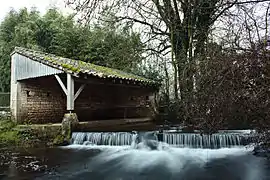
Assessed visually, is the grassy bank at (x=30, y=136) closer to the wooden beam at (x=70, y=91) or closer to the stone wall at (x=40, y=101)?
the wooden beam at (x=70, y=91)

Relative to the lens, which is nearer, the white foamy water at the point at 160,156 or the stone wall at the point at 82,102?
the white foamy water at the point at 160,156

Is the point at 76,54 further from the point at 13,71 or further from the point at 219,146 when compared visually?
the point at 219,146

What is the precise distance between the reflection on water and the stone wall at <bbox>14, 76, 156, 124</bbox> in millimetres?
3201

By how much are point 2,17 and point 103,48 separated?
8.00 metres

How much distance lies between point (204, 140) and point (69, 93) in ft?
14.3

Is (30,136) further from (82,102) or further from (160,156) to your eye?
(82,102)

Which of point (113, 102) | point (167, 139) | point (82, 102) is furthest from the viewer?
point (113, 102)

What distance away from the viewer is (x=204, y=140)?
7379 millimetres

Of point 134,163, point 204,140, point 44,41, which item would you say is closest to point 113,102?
point 44,41

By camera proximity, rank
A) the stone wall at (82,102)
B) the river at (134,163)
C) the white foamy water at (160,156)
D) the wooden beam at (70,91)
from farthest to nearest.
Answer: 1. the stone wall at (82,102)
2. the wooden beam at (70,91)
3. the white foamy water at (160,156)
4. the river at (134,163)

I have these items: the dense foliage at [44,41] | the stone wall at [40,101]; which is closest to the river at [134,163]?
the stone wall at [40,101]

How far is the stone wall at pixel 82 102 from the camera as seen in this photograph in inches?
401

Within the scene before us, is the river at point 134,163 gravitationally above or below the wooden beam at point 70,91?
below

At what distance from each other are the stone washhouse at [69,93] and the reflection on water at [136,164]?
2277 mm
